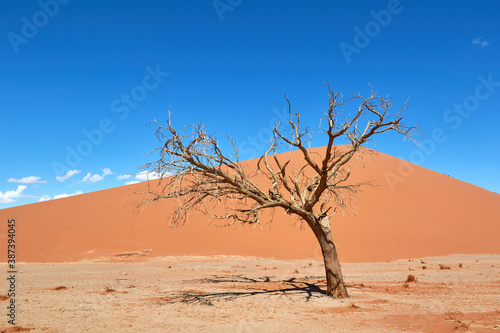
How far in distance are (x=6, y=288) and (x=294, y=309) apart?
8628 millimetres

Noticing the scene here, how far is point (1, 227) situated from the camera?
93.0 feet

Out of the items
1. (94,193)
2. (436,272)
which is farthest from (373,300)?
(94,193)

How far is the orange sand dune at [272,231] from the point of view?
23.9 m

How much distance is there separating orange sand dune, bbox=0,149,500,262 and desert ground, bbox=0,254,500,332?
1103 cm

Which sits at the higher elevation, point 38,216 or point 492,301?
point 38,216

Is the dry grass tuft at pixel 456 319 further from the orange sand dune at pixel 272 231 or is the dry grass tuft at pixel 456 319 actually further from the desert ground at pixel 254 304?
the orange sand dune at pixel 272 231

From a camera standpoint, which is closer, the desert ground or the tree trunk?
the desert ground

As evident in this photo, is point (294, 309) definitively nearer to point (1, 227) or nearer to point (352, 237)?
point (352, 237)

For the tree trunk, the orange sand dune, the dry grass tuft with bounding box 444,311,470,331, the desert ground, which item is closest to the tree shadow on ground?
the desert ground

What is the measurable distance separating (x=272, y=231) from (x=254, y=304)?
2083cm

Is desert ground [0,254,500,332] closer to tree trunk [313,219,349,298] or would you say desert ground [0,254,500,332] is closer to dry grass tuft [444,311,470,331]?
dry grass tuft [444,311,470,331]

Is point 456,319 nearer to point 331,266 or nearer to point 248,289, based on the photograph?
point 331,266

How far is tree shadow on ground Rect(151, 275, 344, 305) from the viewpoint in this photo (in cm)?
891

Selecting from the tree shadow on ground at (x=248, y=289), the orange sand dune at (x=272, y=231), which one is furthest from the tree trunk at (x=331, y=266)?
the orange sand dune at (x=272, y=231)
